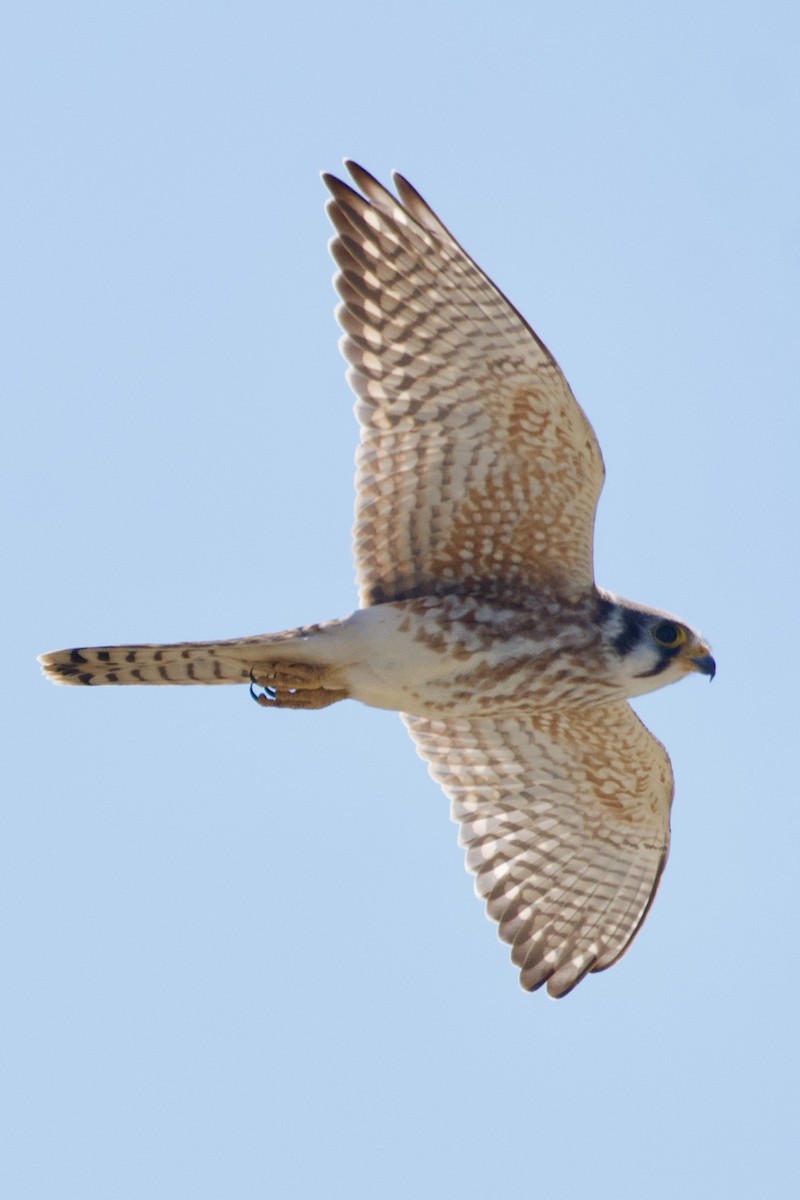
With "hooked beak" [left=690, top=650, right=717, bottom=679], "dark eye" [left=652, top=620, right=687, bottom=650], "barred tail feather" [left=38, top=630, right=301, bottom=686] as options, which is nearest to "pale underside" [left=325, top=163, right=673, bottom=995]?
"dark eye" [left=652, top=620, right=687, bottom=650]

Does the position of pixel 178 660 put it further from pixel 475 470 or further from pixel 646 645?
pixel 646 645

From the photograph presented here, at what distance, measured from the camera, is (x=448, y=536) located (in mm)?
9797

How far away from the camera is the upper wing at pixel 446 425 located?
9.31 m

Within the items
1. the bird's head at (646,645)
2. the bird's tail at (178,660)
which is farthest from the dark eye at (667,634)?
the bird's tail at (178,660)

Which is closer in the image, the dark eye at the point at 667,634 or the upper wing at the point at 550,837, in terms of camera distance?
the dark eye at the point at 667,634

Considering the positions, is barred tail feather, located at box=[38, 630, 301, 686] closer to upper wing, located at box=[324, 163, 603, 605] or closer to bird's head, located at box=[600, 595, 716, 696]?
upper wing, located at box=[324, 163, 603, 605]

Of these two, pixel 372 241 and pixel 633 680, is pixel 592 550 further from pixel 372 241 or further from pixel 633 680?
pixel 372 241

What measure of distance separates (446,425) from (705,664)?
1841mm

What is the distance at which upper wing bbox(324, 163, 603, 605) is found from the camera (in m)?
9.31

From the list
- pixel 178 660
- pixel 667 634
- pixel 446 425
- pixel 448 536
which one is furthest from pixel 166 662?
pixel 667 634

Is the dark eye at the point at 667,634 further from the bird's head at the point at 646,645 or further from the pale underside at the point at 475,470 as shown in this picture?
the pale underside at the point at 475,470

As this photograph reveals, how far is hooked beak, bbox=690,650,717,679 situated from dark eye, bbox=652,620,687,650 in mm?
189

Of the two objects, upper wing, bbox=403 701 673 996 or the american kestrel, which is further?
upper wing, bbox=403 701 673 996

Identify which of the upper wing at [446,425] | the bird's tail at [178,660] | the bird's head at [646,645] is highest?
the upper wing at [446,425]
